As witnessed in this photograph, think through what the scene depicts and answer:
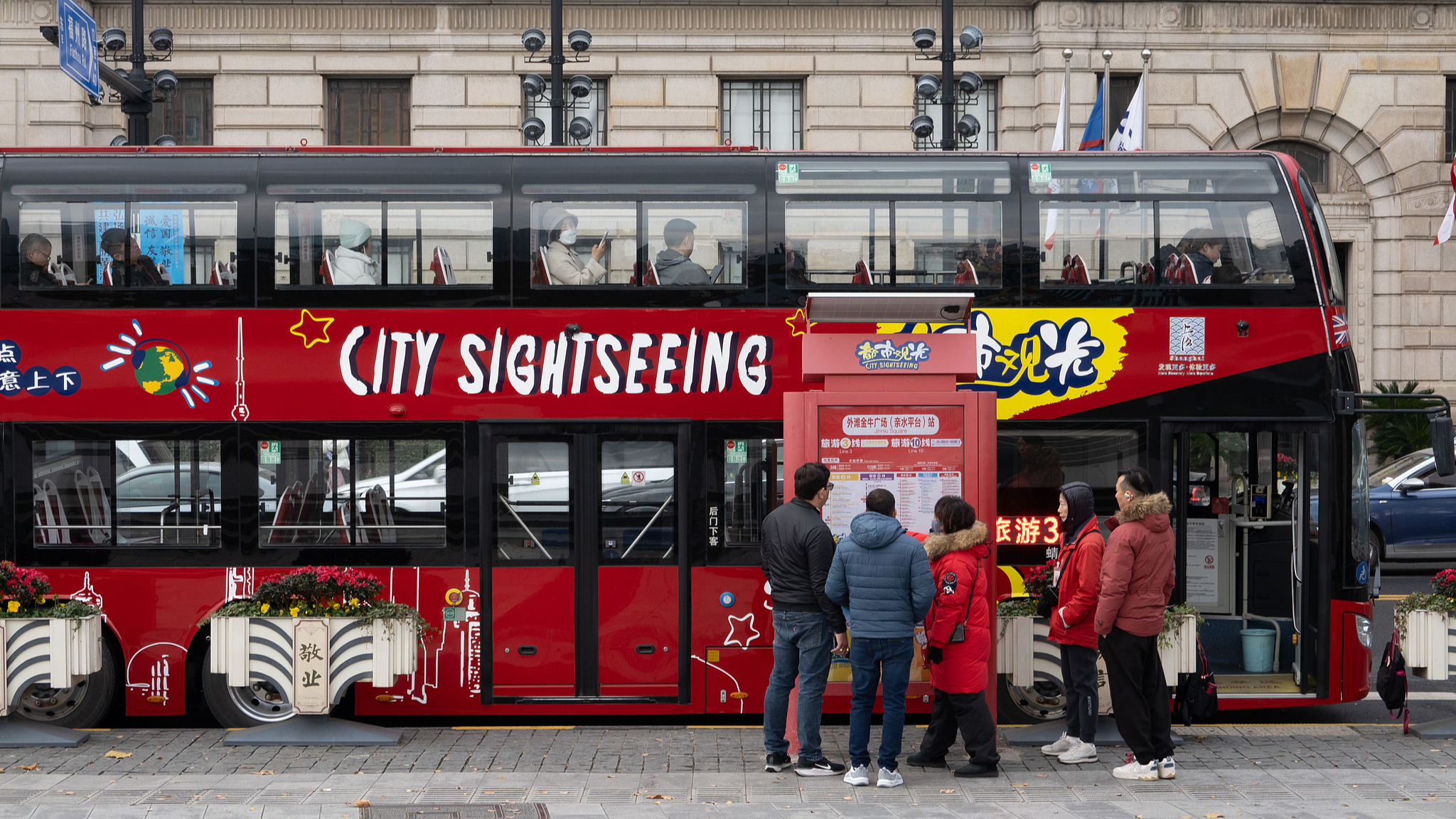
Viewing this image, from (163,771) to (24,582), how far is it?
1778 mm

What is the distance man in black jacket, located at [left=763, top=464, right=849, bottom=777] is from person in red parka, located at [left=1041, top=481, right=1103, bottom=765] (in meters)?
1.37

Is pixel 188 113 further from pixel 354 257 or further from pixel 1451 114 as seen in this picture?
pixel 1451 114

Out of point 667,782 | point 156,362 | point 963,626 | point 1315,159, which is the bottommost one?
point 667,782

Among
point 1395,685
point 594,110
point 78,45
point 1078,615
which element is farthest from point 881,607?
point 594,110

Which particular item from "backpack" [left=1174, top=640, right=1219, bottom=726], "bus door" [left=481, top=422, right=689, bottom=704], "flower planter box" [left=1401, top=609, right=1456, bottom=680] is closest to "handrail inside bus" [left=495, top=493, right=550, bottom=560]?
"bus door" [left=481, top=422, right=689, bottom=704]

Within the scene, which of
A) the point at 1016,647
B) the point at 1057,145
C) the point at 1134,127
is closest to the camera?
the point at 1016,647

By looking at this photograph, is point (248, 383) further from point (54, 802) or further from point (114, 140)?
point (114, 140)

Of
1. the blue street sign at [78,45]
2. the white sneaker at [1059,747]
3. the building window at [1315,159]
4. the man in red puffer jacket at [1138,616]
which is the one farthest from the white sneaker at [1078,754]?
the building window at [1315,159]

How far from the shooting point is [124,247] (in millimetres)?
8953

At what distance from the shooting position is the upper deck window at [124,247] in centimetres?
894

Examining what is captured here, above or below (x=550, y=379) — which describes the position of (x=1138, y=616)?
below

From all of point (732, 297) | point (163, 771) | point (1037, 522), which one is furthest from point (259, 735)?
point (1037, 522)

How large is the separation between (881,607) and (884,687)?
51cm

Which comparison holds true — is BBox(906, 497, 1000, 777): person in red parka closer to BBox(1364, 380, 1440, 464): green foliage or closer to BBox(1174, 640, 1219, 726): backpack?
BBox(1174, 640, 1219, 726): backpack
